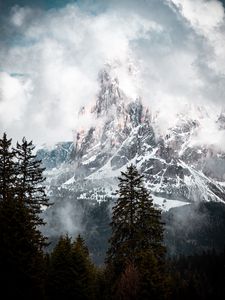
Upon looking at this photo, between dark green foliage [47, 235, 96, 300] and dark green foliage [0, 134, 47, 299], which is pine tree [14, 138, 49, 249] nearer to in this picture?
dark green foliage [0, 134, 47, 299]

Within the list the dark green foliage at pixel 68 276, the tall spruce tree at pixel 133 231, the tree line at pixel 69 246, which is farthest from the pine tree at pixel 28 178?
the tall spruce tree at pixel 133 231

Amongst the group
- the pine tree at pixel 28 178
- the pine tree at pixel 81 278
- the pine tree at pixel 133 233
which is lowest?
the pine tree at pixel 81 278

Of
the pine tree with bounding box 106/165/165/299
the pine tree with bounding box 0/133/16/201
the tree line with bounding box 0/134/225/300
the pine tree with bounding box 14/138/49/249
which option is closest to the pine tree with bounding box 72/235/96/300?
the tree line with bounding box 0/134/225/300

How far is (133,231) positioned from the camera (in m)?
43.0

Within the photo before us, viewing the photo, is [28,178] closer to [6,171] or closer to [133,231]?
[6,171]

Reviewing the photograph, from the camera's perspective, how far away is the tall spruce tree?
42.7 metres

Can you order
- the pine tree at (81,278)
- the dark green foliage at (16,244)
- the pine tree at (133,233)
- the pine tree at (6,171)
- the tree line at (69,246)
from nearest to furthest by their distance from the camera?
the dark green foliage at (16,244), the tree line at (69,246), the pine tree at (6,171), the pine tree at (81,278), the pine tree at (133,233)

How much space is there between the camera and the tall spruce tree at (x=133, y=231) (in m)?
42.7

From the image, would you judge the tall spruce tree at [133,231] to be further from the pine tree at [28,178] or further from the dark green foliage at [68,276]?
the pine tree at [28,178]

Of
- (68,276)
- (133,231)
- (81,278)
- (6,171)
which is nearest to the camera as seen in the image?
(6,171)

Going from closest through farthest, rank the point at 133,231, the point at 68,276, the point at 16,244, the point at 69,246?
the point at 16,244
the point at 68,276
the point at 133,231
the point at 69,246

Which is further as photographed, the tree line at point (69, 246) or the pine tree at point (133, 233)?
the pine tree at point (133, 233)

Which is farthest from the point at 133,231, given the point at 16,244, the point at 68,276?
the point at 16,244

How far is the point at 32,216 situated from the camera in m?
35.7
